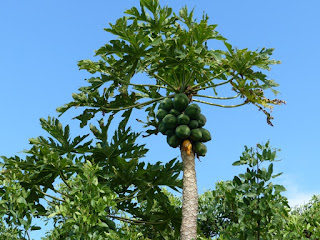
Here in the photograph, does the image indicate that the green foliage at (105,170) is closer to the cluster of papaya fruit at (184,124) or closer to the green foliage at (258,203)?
the cluster of papaya fruit at (184,124)

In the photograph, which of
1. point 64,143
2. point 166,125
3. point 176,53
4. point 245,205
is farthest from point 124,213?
point 245,205

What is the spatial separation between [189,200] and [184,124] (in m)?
1.68

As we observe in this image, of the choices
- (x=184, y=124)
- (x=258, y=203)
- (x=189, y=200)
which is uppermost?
(x=184, y=124)

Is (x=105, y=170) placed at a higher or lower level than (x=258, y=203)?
higher

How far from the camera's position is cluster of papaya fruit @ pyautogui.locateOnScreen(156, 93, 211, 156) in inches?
390

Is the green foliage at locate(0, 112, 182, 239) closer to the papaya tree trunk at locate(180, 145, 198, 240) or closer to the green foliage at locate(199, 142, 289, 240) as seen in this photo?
the papaya tree trunk at locate(180, 145, 198, 240)

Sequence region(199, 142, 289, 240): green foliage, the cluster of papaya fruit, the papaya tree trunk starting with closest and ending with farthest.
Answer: region(199, 142, 289, 240): green foliage, the papaya tree trunk, the cluster of papaya fruit

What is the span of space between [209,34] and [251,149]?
349cm

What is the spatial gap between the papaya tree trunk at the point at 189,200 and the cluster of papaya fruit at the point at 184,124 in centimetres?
27

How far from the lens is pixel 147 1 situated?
35.0ft

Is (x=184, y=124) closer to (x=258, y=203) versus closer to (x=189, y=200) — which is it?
(x=189, y=200)

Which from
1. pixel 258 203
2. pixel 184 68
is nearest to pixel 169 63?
pixel 184 68

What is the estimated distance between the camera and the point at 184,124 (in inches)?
391

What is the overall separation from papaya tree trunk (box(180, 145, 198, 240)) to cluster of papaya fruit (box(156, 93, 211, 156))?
267mm
